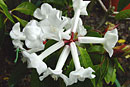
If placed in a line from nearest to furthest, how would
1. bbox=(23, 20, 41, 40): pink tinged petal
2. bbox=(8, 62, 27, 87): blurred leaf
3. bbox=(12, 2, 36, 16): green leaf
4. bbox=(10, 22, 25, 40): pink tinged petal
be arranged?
bbox=(23, 20, 41, 40): pink tinged petal < bbox=(10, 22, 25, 40): pink tinged petal < bbox=(12, 2, 36, 16): green leaf < bbox=(8, 62, 27, 87): blurred leaf

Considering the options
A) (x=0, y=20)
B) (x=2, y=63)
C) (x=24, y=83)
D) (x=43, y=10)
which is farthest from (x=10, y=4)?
(x=24, y=83)

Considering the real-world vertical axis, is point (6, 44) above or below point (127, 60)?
above

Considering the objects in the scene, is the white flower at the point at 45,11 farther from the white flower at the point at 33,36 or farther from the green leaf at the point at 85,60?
the green leaf at the point at 85,60

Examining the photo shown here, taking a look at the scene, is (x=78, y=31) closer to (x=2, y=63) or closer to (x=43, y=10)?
(x=43, y=10)

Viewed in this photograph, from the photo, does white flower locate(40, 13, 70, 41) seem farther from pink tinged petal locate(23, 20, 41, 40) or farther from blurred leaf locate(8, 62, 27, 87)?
blurred leaf locate(8, 62, 27, 87)

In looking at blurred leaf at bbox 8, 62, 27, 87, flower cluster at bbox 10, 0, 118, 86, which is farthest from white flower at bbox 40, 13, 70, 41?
blurred leaf at bbox 8, 62, 27, 87

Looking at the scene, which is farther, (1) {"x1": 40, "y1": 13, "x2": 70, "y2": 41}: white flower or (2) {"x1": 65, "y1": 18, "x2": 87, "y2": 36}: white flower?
(2) {"x1": 65, "y1": 18, "x2": 87, "y2": 36}: white flower

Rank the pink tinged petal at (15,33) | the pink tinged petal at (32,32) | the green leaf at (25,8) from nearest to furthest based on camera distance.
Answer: the pink tinged petal at (32,32)
the pink tinged petal at (15,33)
the green leaf at (25,8)

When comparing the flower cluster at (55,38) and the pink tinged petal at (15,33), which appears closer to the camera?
the flower cluster at (55,38)

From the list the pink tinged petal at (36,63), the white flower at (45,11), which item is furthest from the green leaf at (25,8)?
the pink tinged petal at (36,63)
